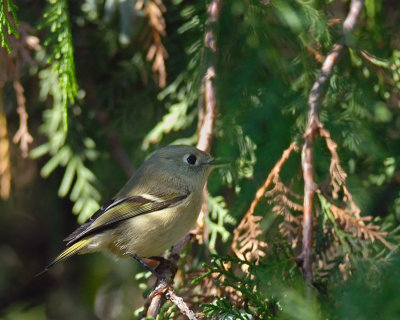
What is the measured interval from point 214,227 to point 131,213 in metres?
0.26

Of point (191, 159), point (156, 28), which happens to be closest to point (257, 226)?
point (191, 159)

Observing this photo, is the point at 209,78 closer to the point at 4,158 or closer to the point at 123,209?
the point at 123,209

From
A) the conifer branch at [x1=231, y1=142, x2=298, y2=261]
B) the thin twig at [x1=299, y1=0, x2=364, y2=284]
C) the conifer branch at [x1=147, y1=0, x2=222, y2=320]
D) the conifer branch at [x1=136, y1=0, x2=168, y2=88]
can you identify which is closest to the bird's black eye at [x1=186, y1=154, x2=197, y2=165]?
the conifer branch at [x1=147, y1=0, x2=222, y2=320]

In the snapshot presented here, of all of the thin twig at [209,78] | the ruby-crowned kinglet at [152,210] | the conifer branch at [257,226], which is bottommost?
the ruby-crowned kinglet at [152,210]

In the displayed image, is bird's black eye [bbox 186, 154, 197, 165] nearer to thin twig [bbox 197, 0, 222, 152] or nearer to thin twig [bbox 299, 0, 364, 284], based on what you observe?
thin twig [bbox 197, 0, 222, 152]

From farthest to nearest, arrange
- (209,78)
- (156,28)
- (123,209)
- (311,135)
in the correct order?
(156,28)
(123,209)
(209,78)
(311,135)

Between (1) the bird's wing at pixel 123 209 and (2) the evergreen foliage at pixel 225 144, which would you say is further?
(1) the bird's wing at pixel 123 209

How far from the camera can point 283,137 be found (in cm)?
152

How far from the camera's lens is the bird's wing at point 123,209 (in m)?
1.84

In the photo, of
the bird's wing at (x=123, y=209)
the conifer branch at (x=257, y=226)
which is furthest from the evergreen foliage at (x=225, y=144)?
the bird's wing at (x=123, y=209)

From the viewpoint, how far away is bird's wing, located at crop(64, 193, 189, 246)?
184cm

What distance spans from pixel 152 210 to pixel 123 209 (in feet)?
0.30

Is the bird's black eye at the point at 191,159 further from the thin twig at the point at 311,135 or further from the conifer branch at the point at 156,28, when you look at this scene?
the thin twig at the point at 311,135

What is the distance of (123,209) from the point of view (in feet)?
6.32
